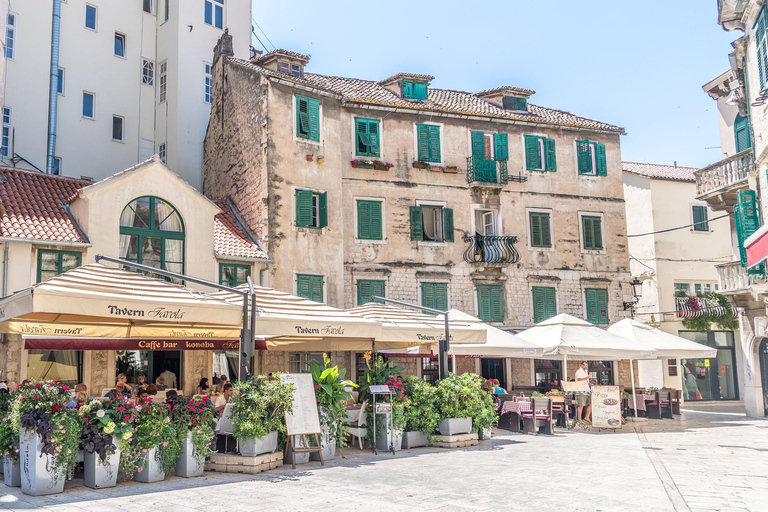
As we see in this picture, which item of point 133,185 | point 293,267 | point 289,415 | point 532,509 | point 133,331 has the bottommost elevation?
point 532,509

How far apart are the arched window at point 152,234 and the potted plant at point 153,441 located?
1036 cm

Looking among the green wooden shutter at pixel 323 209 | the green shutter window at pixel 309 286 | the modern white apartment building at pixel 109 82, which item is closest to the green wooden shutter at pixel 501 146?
the green wooden shutter at pixel 323 209

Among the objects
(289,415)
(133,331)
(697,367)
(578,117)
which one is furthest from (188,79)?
(697,367)

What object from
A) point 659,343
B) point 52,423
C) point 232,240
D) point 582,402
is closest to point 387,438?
point 52,423

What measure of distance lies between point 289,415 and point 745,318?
19549mm

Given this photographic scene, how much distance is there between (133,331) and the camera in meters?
15.3

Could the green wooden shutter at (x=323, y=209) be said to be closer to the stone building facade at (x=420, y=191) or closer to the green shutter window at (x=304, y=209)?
the stone building facade at (x=420, y=191)

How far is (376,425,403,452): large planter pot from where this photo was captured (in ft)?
48.5

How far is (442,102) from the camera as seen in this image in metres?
29.5

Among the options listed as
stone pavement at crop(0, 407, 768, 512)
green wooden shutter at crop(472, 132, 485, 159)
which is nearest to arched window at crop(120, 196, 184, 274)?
stone pavement at crop(0, 407, 768, 512)

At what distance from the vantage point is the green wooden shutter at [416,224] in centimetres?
2673

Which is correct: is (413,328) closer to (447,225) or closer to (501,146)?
(447,225)

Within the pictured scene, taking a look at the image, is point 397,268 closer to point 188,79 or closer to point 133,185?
point 133,185

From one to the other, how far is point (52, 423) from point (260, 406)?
3239mm
